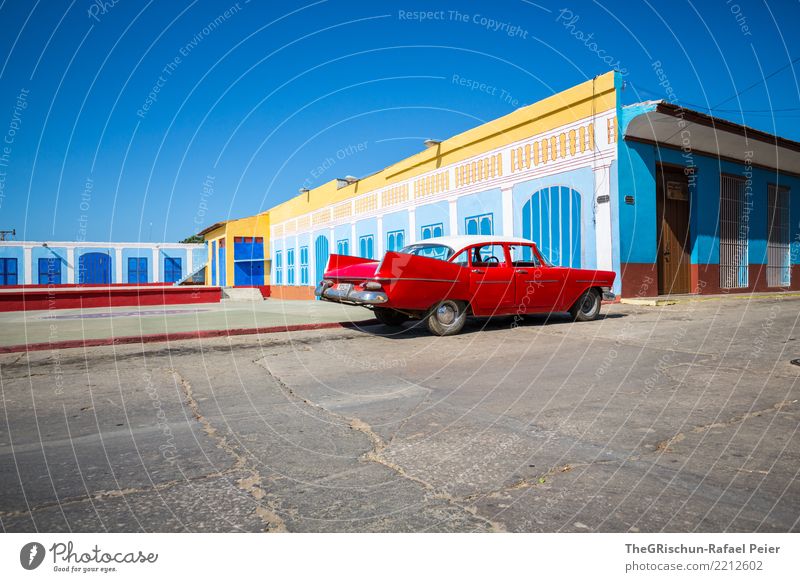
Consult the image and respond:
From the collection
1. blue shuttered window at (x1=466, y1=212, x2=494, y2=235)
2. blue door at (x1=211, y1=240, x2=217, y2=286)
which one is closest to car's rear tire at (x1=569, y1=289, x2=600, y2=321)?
blue shuttered window at (x1=466, y1=212, x2=494, y2=235)

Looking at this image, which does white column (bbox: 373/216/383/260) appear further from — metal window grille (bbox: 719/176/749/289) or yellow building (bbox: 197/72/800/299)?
metal window grille (bbox: 719/176/749/289)

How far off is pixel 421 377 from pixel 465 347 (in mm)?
1863

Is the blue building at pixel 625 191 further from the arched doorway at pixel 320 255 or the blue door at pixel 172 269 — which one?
the blue door at pixel 172 269

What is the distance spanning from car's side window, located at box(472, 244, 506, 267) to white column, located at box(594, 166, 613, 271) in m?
4.84

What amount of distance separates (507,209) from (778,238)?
10.0 meters

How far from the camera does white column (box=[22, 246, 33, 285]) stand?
3459 cm

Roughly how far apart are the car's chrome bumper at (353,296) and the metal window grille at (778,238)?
51.4 feet

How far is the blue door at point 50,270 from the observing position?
115 ft

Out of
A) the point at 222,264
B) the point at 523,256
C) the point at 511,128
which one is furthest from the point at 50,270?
the point at 523,256

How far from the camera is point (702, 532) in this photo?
1.82m

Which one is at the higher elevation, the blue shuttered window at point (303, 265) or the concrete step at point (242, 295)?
the blue shuttered window at point (303, 265)

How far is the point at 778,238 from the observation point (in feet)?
55.7

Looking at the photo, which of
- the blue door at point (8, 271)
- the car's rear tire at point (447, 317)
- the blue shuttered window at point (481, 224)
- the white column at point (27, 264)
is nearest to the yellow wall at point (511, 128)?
the blue shuttered window at point (481, 224)

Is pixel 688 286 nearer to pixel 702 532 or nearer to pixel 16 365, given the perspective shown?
pixel 702 532
